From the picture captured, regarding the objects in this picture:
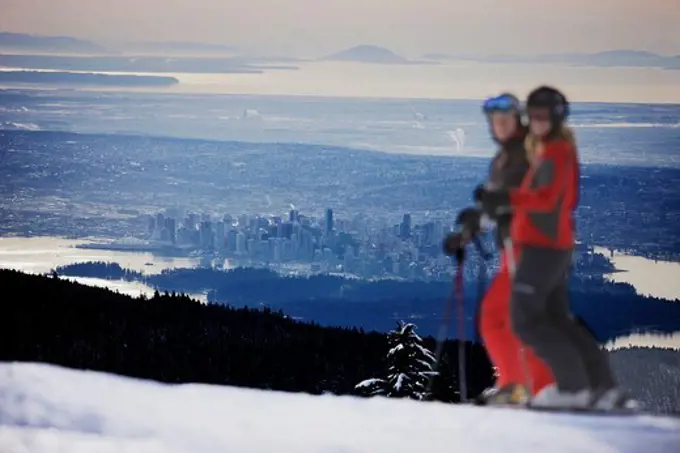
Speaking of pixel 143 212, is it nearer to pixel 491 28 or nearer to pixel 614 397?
pixel 491 28

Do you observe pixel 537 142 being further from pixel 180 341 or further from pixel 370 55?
pixel 180 341

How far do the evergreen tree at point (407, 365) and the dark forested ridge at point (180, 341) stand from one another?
7 centimetres

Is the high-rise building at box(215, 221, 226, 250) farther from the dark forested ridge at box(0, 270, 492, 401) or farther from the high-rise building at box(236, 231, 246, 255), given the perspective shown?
the dark forested ridge at box(0, 270, 492, 401)

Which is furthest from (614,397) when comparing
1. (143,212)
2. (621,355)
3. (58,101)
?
(58,101)

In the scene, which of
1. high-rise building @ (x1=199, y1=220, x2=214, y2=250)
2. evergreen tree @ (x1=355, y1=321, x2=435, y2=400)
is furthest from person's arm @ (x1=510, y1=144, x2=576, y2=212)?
high-rise building @ (x1=199, y1=220, x2=214, y2=250)

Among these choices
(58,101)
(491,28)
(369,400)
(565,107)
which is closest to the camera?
(565,107)

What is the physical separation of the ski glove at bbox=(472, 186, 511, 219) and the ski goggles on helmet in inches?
10.9

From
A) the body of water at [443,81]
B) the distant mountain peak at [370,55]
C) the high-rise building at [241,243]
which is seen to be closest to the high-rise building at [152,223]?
the high-rise building at [241,243]

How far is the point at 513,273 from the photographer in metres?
3.34

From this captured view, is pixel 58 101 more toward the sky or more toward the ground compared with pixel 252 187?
more toward the sky

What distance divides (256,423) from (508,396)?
0.95m

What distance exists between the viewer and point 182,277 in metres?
4.10

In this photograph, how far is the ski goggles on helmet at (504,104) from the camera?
3324 mm

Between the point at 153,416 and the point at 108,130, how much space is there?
1224 millimetres
